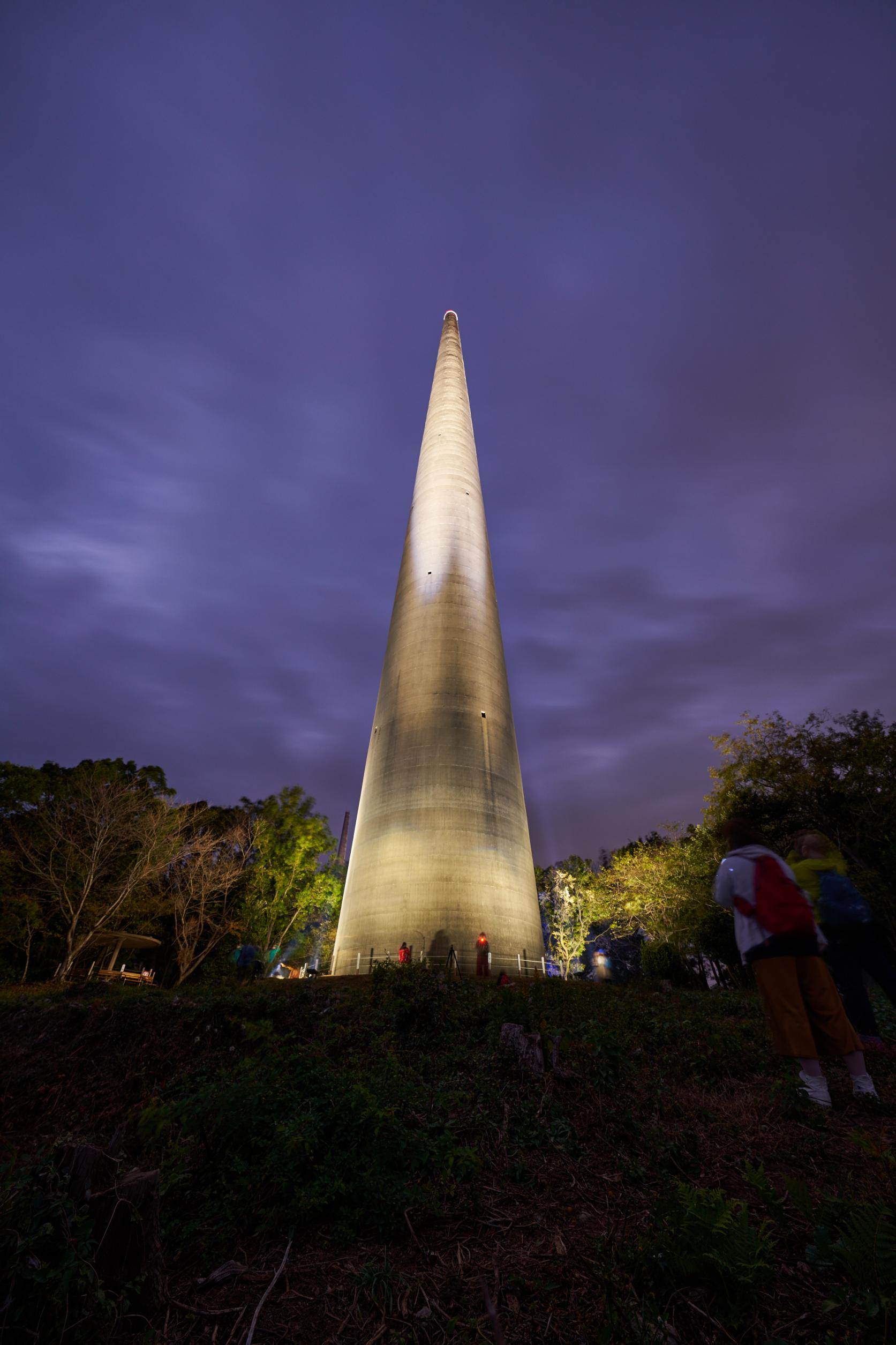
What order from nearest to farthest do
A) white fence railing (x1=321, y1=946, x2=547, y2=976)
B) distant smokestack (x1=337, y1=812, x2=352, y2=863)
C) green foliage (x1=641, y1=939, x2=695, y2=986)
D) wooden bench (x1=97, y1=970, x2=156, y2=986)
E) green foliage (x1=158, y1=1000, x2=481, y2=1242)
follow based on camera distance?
1. green foliage (x1=158, y1=1000, x2=481, y2=1242)
2. white fence railing (x1=321, y1=946, x2=547, y2=976)
3. green foliage (x1=641, y1=939, x2=695, y2=986)
4. wooden bench (x1=97, y1=970, x2=156, y2=986)
5. distant smokestack (x1=337, y1=812, x2=352, y2=863)

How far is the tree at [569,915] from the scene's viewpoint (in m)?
38.3

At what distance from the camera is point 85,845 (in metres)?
26.1

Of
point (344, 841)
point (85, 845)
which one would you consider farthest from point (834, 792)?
point (344, 841)

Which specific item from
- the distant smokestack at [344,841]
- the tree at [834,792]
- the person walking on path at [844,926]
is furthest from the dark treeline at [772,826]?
the distant smokestack at [344,841]

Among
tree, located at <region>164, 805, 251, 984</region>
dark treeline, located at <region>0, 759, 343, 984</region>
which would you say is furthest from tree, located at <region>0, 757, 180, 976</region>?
tree, located at <region>164, 805, 251, 984</region>

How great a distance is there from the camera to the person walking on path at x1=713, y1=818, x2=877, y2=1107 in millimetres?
4883

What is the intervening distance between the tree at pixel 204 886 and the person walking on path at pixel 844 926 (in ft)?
87.9

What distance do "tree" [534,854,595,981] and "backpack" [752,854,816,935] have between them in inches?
1240

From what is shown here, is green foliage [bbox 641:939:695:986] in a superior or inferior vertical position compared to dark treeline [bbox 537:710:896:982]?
inferior

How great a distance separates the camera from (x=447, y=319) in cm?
4241

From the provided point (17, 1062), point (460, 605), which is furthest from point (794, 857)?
point (460, 605)

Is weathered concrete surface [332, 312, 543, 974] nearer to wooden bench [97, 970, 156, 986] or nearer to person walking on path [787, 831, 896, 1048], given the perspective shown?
wooden bench [97, 970, 156, 986]

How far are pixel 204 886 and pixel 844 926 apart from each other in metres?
28.3

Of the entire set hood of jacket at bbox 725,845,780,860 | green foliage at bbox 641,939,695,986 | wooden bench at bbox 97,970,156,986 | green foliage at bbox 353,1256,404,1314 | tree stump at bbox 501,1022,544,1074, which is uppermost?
green foliage at bbox 641,939,695,986
